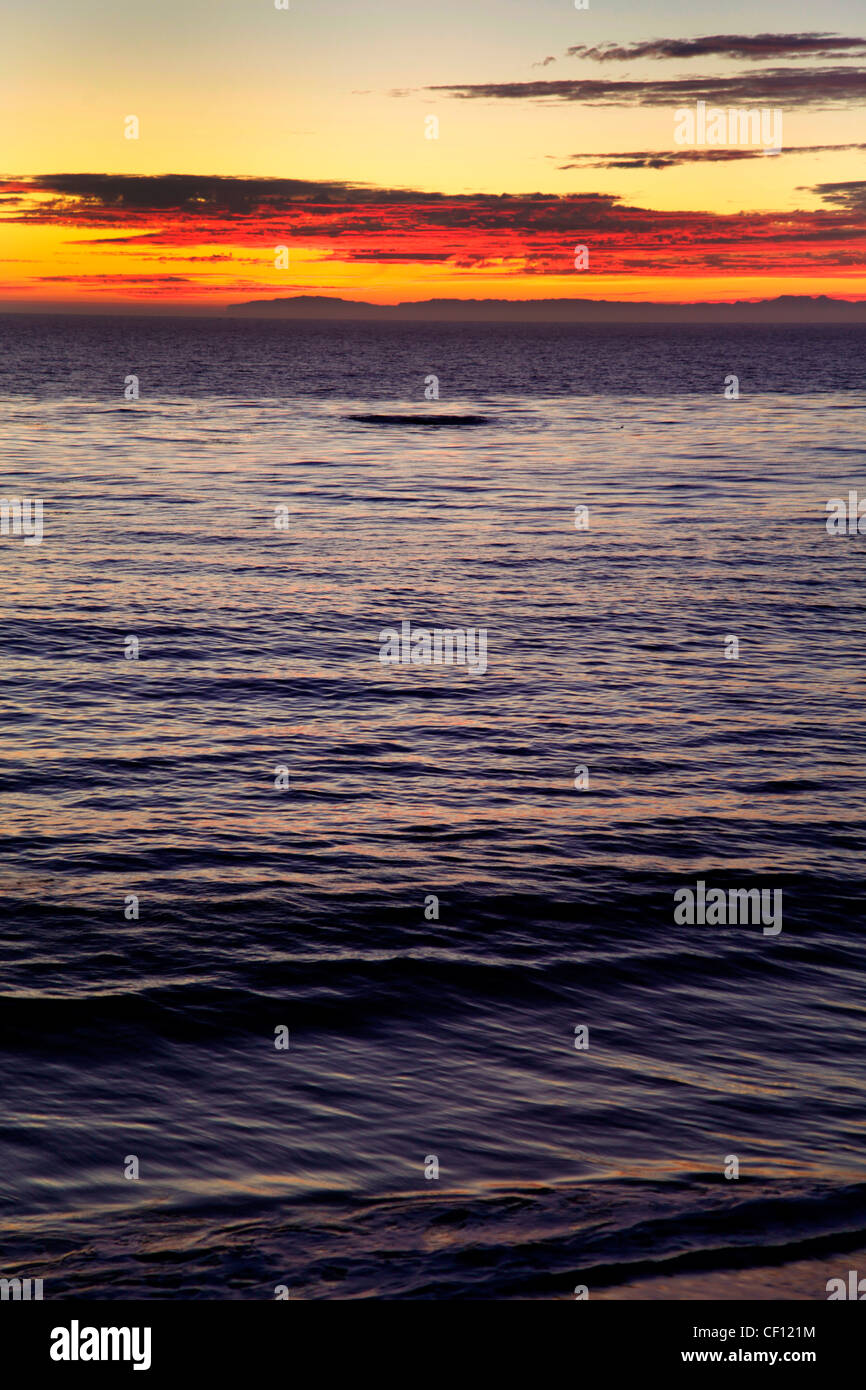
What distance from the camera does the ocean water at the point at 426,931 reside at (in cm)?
1055

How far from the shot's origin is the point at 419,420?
99375 millimetres

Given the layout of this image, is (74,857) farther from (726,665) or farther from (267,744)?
(726,665)

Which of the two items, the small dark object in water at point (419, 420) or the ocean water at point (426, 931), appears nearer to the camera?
the ocean water at point (426, 931)

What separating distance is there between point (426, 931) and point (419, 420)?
86.6 meters

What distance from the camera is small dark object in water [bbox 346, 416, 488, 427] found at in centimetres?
9866

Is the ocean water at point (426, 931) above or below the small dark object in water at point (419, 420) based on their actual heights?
below

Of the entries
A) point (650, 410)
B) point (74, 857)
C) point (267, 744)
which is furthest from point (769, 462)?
point (74, 857)

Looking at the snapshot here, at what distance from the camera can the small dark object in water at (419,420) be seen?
A: 324 ft

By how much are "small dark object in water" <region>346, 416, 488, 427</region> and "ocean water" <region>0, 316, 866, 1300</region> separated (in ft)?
185

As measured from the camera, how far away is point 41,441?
269 ft

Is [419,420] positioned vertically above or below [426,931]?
above

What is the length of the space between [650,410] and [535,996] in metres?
107

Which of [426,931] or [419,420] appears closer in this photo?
[426,931]

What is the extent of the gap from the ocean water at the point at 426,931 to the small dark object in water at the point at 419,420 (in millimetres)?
56349
